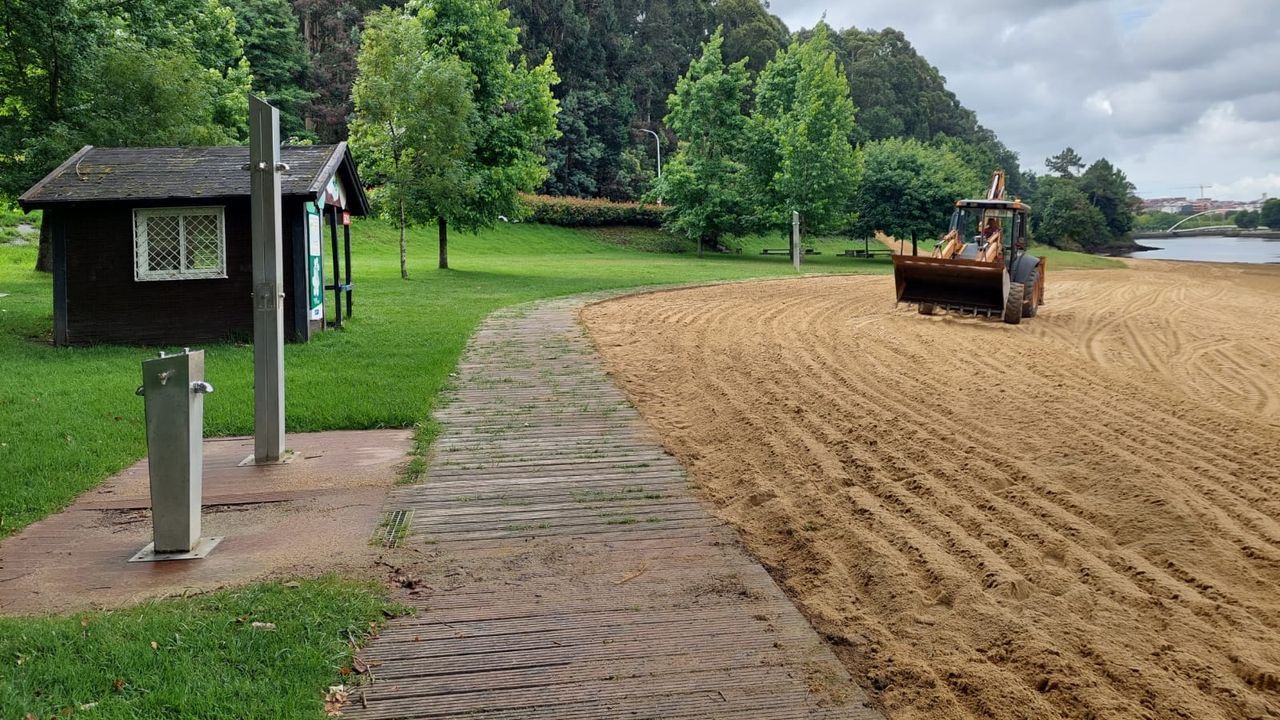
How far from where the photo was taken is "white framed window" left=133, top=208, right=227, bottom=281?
47.8 feet

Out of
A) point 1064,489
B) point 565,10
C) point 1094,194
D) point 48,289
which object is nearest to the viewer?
point 1064,489

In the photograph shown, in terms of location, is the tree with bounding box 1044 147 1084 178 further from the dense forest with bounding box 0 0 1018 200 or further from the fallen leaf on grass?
the fallen leaf on grass

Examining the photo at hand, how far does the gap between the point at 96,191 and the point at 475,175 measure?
50.7 ft

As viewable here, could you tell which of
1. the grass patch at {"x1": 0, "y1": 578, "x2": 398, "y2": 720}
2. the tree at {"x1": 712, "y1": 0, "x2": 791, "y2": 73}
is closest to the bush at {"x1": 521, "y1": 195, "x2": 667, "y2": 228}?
the tree at {"x1": 712, "y1": 0, "x2": 791, "y2": 73}

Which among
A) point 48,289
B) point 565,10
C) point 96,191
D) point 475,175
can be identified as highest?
point 565,10

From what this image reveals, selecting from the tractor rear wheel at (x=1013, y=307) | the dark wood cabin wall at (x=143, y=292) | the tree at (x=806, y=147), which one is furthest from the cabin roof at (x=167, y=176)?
the tree at (x=806, y=147)

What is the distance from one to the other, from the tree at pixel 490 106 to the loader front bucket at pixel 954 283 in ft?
47.8

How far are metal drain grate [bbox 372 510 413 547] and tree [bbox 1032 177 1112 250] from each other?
232ft

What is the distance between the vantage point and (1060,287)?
95.9 ft

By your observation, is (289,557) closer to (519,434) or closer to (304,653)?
(304,653)

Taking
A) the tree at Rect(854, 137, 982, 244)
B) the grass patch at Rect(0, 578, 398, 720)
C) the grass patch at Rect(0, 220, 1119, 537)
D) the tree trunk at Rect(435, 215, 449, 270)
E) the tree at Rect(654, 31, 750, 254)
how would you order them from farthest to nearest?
the tree at Rect(854, 137, 982, 244) < the tree at Rect(654, 31, 750, 254) < the tree trunk at Rect(435, 215, 449, 270) < the grass patch at Rect(0, 220, 1119, 537) < the grass patch at Rect(0, 578, 398, 720)

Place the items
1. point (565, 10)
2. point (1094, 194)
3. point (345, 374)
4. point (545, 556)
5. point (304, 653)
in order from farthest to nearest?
point (1094, 194)
point (565, 10)
point (345, 374)
point (545, 556)
point (304, 653)

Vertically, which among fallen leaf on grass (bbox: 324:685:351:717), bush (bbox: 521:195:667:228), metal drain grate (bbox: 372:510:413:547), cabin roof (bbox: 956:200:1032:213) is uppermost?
bush (bbox: 521:195:667:228)

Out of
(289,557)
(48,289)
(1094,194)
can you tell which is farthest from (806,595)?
(1094,194)
